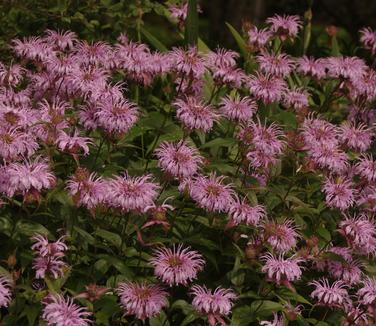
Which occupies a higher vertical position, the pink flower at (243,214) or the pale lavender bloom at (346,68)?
the pale lavender bloom at (346,68)

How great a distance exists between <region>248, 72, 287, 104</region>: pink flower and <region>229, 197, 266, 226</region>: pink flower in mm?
772

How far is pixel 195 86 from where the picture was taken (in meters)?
4.82

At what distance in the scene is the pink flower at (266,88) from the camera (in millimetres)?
4461

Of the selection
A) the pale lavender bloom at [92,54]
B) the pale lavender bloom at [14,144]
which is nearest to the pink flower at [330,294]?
the pale lavender bloom at [14,144]

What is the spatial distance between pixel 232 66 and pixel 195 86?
0.75 feet

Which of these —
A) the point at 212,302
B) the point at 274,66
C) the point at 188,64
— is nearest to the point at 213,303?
the point at 212,302

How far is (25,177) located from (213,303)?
88cm

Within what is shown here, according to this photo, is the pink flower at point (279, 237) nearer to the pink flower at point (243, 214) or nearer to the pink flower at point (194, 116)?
the pink flower at point (243, 214)

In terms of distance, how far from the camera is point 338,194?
13.3 feet

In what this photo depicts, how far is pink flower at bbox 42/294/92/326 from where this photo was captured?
330 centimetres

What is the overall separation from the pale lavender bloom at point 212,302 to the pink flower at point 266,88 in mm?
1213

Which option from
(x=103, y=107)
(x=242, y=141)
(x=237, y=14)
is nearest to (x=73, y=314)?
(x=103, y=107)

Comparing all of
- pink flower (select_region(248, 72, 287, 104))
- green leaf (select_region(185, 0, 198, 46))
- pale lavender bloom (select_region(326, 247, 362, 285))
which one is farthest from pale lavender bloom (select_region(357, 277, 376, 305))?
green leaf (select_region(185, 0, 198, 46))

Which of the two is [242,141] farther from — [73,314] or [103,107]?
[73,314]
